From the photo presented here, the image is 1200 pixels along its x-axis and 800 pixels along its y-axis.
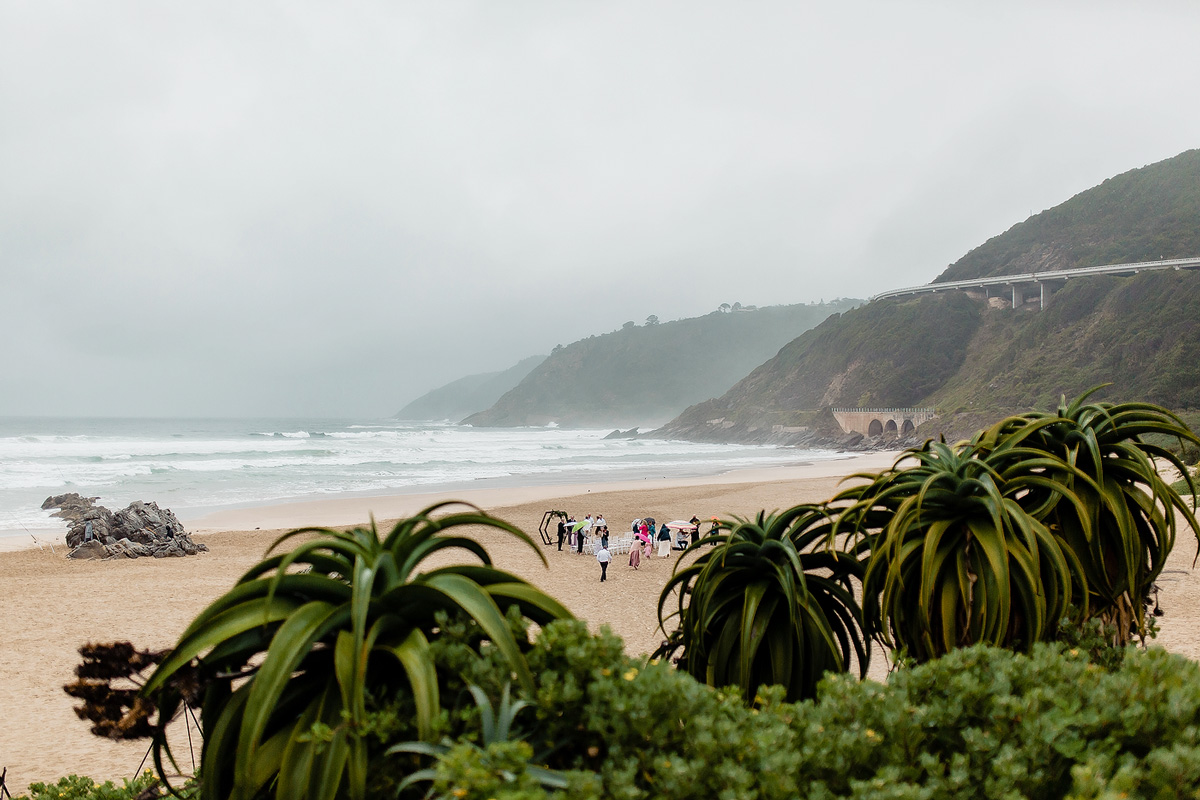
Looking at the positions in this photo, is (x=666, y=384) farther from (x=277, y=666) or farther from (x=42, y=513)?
(x=277, y=666)

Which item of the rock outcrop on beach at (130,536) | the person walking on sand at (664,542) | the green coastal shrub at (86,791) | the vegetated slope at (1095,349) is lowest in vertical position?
the person walking on sand at (664,542)

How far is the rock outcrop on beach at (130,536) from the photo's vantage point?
1563 centimetres

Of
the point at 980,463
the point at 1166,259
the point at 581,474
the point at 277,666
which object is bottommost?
the point at 581,474

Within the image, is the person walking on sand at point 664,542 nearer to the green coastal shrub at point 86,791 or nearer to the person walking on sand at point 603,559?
the person walking on sand at point 603,559

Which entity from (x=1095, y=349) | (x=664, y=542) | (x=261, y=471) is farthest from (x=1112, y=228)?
(x=261, y=471)

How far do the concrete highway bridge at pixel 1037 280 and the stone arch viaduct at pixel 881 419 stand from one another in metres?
16.4

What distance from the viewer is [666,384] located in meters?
170

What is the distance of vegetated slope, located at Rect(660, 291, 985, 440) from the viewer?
66625 millimetres

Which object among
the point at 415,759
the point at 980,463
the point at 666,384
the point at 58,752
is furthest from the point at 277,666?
the point at 666,384

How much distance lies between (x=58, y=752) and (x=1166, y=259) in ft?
256

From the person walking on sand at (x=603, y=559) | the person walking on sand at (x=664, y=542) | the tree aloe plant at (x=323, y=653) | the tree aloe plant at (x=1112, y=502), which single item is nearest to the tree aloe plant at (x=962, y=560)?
the tree aloe plant at (x=1112, y=502)

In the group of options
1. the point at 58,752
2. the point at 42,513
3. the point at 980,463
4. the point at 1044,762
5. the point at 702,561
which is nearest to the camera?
the point at 1044,762

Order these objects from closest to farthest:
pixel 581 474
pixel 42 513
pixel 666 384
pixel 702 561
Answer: pixel 702 561 → pixel 42 513 → pixel 581 474 → pixel 666 384

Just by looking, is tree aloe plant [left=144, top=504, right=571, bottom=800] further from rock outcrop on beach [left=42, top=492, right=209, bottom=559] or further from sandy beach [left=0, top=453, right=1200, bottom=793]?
rock outcrop on beach [left=42, top=492, right=209, bottom=559]
